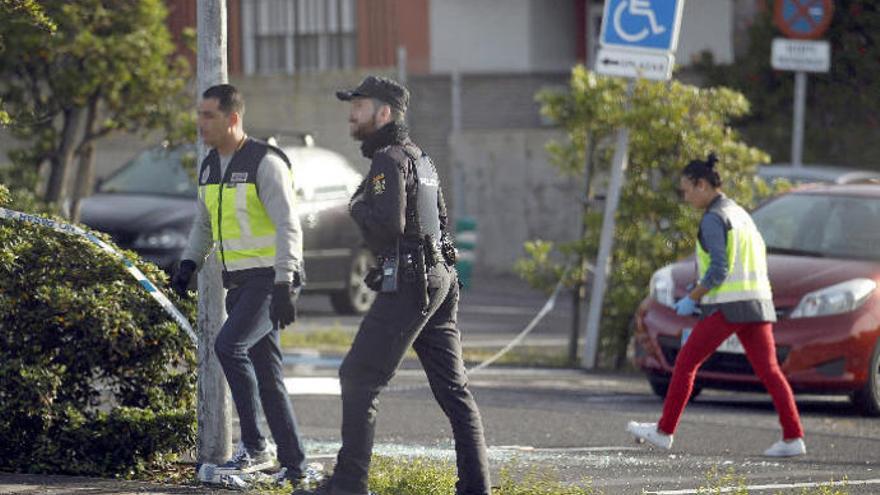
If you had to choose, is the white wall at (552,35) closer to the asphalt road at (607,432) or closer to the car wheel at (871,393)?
the asphalt road at (607,432)

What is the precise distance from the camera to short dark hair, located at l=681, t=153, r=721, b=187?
11117 millimetres

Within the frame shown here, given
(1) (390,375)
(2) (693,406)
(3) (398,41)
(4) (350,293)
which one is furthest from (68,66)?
(3) (398,41)

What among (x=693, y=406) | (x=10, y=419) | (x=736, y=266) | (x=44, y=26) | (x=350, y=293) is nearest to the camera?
(x=10, y=419)

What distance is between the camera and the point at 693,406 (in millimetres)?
13703

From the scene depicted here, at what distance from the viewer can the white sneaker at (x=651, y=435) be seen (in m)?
10.8

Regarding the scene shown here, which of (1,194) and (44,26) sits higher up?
(44,26)

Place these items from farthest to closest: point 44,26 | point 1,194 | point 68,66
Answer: point 68,66
point 44,26
point 1,194

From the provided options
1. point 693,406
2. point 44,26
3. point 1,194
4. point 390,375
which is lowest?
point 693,406

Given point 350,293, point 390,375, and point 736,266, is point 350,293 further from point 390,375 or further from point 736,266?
point 390,375

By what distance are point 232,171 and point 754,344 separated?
3.49 m

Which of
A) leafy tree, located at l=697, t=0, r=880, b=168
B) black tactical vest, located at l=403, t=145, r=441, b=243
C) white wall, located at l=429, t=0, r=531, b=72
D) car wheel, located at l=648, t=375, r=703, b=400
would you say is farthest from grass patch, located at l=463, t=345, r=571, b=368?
white wall, located at l=429, t=0, r=531, b=72

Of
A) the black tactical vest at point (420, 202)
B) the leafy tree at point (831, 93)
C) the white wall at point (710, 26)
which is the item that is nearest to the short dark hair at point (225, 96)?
the black tactical vest at point (420, 202)

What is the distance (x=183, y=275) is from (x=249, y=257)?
1.03 ft

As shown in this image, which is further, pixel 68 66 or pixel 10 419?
pixel 68 66
